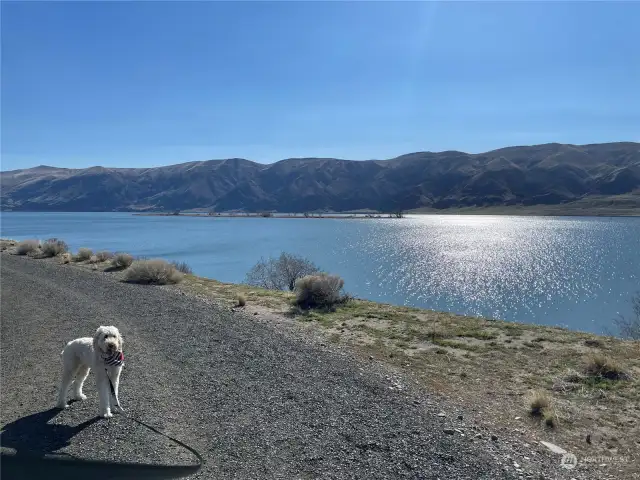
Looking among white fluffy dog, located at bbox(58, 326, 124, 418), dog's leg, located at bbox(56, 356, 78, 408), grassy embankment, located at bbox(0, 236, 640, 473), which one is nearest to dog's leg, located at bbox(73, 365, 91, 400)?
white fluffy dog, located at bbox(58, 326, 124, 418)

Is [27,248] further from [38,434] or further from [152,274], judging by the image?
[38,434]

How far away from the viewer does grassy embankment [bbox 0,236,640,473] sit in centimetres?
543

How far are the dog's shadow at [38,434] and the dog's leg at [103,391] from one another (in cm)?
12

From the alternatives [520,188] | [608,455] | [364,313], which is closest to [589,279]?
[364,313]

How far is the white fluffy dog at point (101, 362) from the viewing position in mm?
5277

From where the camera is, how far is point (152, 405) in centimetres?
568

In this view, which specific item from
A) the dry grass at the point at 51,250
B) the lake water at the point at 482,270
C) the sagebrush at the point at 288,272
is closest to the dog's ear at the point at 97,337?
the sagebrush at the point at 288,272

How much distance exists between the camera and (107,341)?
521 cm

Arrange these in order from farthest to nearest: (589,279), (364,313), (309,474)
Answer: (589,279), (364,313), (309,474)

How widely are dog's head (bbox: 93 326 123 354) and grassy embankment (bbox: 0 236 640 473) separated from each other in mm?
4117

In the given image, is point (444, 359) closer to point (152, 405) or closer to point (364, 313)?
point (364, 313)

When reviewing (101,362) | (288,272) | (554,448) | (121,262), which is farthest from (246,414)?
(288,272)

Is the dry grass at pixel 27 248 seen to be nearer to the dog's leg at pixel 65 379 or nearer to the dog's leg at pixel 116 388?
the dog's leg at pixel 65 379

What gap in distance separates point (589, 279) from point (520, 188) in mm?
151815
